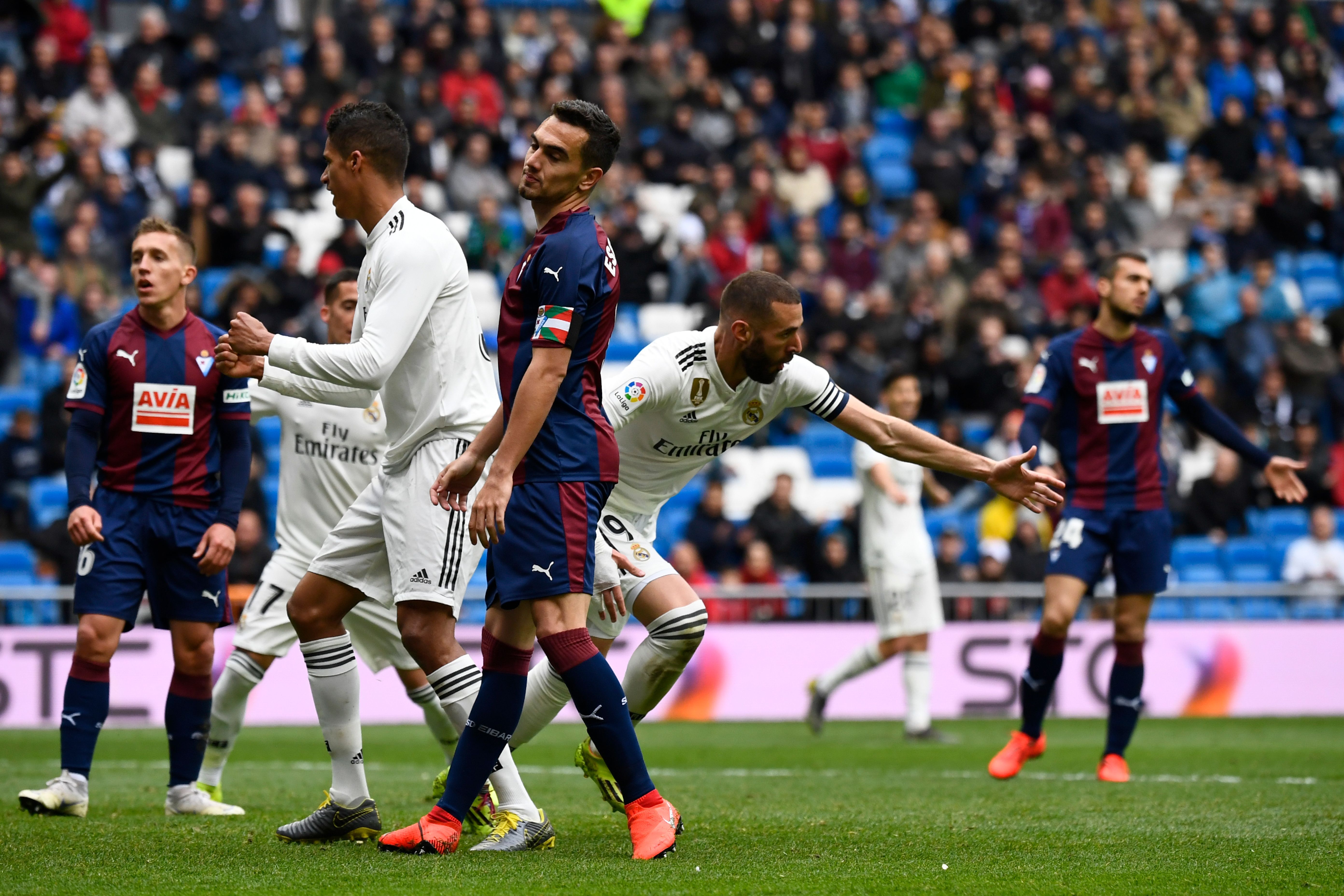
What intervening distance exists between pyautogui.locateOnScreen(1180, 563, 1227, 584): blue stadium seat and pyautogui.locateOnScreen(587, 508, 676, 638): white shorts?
11914mm

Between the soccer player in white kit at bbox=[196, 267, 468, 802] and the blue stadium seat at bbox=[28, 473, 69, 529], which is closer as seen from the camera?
the soccer player in white kit at bbox=[196, 267, 468, 802]

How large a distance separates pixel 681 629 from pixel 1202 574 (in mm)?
12369

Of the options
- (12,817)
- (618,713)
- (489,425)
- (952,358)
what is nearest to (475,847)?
(618,713)

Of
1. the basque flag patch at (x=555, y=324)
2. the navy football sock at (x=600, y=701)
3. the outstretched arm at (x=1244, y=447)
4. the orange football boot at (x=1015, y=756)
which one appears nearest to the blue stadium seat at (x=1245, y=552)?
the outstretched arm at (x=1244, y=447)

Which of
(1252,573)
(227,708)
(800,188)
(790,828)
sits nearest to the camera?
(790,828)

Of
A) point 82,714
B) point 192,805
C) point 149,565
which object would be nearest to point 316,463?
point 149,565

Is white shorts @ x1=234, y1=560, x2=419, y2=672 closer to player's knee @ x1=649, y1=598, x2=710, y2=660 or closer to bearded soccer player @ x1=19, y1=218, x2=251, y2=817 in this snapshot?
bearded soccer player @ x1=19, y1=218, x2=251, y2=817

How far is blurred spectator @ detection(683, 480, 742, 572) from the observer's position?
54.3ft

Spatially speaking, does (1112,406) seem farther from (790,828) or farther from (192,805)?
(192,805)

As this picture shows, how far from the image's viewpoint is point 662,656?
699 cm

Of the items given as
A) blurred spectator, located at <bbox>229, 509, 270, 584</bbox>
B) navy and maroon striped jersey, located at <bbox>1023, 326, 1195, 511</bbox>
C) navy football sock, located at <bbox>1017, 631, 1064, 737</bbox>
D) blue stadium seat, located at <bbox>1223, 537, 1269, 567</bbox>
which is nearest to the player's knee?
navy football sock, located at <bbox>1017, 631, 1064, 737</bbox>

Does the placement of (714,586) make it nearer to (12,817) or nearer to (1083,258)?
(1083,258)

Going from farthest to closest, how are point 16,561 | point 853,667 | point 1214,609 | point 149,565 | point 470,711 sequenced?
point 1214,609, point 16,561, point 853,667, point 149,565, point 470,711

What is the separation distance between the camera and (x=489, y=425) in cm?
585
